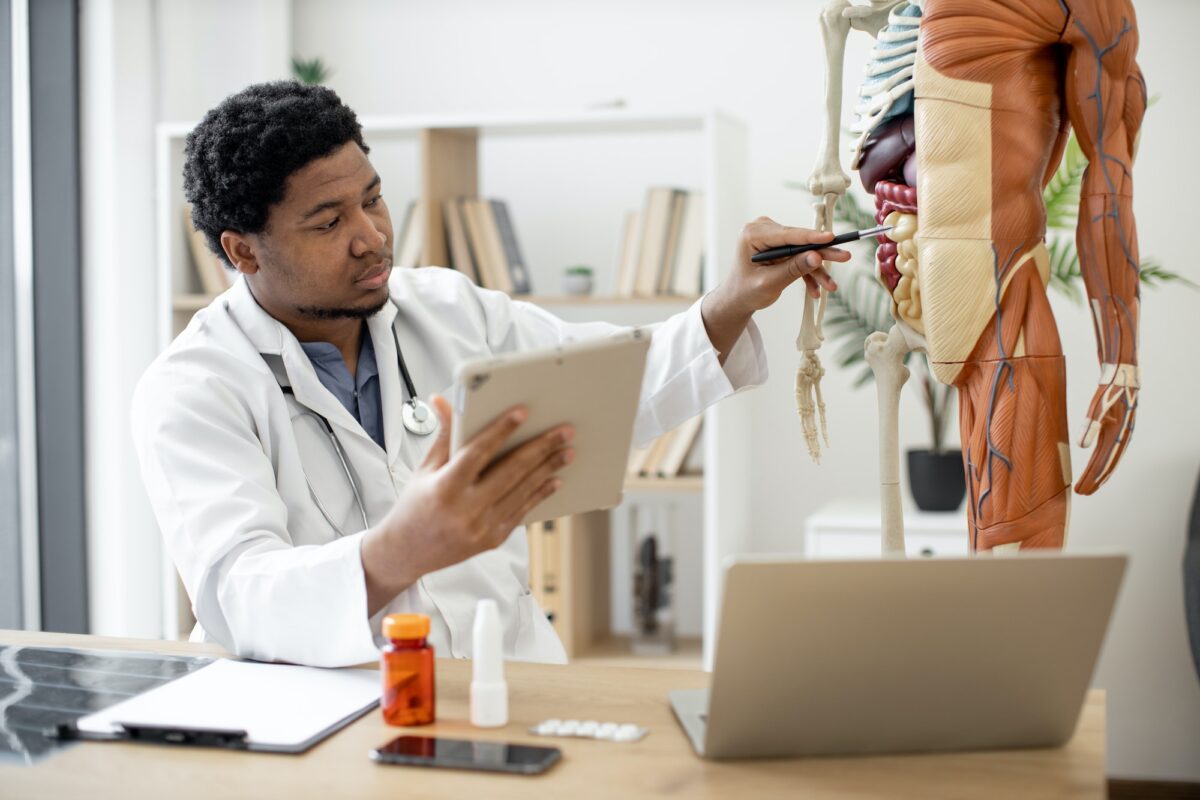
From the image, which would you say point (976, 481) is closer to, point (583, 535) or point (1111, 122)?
point (1111, 122)

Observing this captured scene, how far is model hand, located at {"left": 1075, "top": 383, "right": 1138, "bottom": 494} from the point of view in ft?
4.51

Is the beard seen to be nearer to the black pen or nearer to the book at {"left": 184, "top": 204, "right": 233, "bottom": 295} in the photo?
the black pen

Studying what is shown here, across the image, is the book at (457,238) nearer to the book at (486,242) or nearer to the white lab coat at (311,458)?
the book at (486,242)

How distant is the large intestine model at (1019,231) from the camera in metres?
1.39

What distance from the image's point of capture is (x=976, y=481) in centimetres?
143


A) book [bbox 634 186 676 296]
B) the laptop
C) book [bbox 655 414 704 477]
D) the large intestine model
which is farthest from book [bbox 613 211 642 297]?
the laptop

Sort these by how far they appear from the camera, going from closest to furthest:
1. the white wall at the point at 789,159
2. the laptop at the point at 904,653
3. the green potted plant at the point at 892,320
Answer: the laptop at the point at 904,653 → the green potted plant at the point at 892,320 → the white wall at the point at 789,159

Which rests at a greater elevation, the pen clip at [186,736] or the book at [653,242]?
the book at [653,242]

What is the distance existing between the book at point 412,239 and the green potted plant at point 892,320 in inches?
42.6

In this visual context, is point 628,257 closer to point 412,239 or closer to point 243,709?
point 412,239

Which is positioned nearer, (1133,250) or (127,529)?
(1133,250)

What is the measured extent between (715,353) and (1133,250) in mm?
560

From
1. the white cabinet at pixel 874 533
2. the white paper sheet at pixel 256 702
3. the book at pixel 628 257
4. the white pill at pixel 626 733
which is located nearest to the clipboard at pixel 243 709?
the white paper sheet at pixel 256 702

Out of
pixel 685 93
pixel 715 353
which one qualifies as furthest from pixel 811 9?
pixel 715 353
